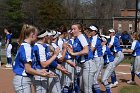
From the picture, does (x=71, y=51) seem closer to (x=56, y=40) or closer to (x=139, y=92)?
(x=56, y=40)

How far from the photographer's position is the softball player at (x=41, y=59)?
24.9 feet

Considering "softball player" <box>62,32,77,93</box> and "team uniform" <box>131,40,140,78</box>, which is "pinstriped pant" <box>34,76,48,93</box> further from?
"team uniform" <box>131,40,140,78</box>

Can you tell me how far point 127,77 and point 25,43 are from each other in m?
10.3

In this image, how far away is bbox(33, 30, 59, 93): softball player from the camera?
24.9ft

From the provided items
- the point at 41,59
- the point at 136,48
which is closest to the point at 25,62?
the point at 41,59

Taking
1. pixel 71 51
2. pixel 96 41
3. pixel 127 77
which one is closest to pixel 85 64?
pixel 71 51

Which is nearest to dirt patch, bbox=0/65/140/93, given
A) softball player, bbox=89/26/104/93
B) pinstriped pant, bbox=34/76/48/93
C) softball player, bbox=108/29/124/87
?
softball player, bbox=108/29/124/87

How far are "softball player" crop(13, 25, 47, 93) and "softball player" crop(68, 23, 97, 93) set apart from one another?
2.30m

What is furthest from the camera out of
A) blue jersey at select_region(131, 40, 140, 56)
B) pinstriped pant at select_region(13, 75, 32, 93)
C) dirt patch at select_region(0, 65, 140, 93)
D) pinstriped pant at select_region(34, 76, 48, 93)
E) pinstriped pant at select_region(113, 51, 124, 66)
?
blue jersey at select_region(131, 40, 140, 56)

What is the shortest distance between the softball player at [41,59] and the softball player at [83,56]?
148 cm

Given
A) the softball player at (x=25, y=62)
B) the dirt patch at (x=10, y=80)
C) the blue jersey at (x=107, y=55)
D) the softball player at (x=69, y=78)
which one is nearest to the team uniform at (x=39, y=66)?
the softball player at (x=25, y=62)

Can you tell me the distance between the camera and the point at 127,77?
55.0 feet

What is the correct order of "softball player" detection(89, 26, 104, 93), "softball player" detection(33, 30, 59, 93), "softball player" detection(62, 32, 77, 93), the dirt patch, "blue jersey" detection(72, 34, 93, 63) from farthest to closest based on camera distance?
the dirt patch < "softball player" detection(89, 26, 104, 93) < "softball player" detection(62, 32, 77, 93) < "blue jersey" detection(72, 34, 93, 63) < "softball player" detection(33, 30, 59, 93)

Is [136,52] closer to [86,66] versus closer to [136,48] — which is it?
[136,48]
